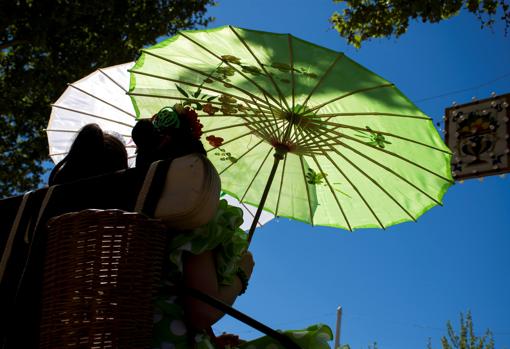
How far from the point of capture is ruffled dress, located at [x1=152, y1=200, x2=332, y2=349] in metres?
1.70

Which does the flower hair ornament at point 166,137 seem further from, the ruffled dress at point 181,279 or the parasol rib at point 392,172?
the parasol rib at point 392,172

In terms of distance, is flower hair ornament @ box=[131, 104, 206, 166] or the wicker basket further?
flower hair ornament @ box=[131, 104, 206, 166]

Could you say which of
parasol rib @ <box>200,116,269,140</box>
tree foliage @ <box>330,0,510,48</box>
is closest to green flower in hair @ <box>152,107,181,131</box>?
parasol rib @ <box>200,116,269,140</box>

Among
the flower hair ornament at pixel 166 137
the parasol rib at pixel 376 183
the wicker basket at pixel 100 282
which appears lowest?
the wicker basket at pixel 100 282

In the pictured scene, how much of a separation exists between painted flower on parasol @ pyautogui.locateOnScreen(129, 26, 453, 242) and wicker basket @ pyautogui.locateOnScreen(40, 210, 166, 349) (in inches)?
74.9

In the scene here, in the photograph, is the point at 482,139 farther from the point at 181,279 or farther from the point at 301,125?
the point at 181,279

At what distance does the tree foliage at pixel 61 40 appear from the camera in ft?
37.4

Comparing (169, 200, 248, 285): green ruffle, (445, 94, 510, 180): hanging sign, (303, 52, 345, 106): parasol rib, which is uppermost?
(445, 94, 510, 180): hanging sign

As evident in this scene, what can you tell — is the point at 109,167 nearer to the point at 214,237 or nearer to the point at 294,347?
the point at 214,237

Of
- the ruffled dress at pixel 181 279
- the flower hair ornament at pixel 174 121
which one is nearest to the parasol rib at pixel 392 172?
the flower hair ornament at pixel 174 121

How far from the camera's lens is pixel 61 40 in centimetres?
1203

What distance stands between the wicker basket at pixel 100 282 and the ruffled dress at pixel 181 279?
14 cm

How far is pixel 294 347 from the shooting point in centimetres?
158

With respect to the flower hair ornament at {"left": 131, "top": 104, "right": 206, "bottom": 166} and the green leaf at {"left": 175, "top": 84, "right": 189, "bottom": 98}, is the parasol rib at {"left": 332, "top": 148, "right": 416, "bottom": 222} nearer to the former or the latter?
the green leaf at {"left": 175, "top": 84, "right": 189, "bottom": 98}
